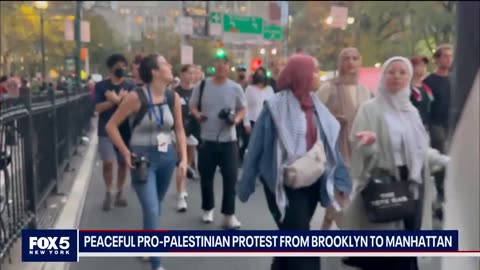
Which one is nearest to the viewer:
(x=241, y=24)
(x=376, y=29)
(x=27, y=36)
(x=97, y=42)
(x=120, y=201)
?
(x=120, y=201)

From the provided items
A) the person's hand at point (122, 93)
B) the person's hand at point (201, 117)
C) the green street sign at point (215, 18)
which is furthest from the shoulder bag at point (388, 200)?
the green street sign at point (215, 18)

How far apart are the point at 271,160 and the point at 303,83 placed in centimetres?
55

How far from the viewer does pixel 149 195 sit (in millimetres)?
5078

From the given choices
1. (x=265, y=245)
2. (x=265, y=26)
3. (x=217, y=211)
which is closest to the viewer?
(x=265, y=245)

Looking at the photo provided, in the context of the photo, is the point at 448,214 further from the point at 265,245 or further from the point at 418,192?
the point at 418,192

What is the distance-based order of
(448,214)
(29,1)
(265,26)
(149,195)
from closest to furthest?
(448,214)
(149,195)
(265,26)
(29,1)

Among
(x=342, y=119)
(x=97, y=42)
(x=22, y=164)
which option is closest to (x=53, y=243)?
(x=22, y=164)

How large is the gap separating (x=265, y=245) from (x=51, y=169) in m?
5.77

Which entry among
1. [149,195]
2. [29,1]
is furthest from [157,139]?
[29,1]

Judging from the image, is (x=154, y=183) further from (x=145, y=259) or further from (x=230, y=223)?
(x=230, y=223)

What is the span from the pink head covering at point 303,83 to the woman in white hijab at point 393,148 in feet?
1.00

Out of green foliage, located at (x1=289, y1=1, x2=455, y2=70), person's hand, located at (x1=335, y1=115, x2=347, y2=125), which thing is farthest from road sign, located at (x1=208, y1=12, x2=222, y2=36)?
person's hand, located at (x1=335, y1=115, x2=347, y2=125)

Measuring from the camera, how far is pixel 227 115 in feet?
22.6

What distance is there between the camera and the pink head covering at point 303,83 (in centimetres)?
421
